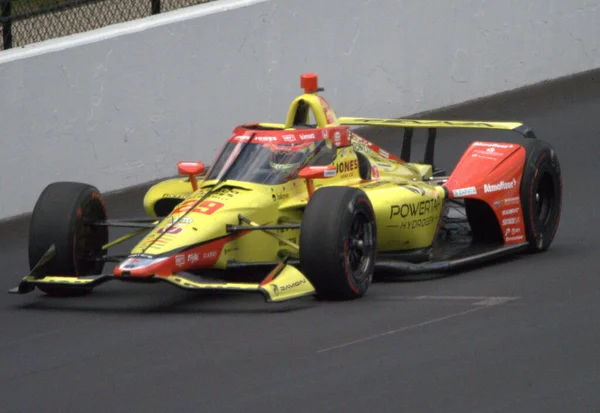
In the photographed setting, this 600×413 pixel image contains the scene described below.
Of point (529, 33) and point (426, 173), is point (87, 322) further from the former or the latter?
point (529, 33)

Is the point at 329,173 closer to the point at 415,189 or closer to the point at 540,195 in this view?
the point at 415,189

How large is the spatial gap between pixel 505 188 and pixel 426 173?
93 centimetres

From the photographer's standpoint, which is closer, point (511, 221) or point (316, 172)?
point (316, 172)

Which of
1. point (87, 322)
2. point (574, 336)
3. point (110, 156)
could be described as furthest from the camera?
point (110, 156)

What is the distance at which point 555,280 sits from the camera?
10203mm

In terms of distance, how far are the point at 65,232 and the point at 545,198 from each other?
396 centimetres

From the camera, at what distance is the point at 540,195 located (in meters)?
A: 11.6

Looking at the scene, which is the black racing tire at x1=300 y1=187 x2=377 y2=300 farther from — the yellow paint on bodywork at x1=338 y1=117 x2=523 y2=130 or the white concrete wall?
the white concrete wall

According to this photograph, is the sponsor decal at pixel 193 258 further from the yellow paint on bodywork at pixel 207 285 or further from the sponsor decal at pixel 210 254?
the yellow paint on bodywork at pixel 207 285

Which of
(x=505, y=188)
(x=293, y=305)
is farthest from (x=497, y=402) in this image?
(x=505, y=188)

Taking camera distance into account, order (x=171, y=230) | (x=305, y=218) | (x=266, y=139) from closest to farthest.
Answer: (x=305, y=218) < (x=171, y=230) < (x=266, y=139)

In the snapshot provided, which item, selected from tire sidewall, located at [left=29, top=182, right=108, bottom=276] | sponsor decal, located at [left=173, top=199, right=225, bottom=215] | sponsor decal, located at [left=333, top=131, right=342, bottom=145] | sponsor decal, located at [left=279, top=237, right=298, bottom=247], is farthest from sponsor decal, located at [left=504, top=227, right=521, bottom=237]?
tire sidewall, located at [left=29, top=182, right=108, bottom=276]

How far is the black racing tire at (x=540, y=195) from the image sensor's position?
36.8 ft

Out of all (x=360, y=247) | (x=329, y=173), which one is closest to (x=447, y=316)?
(x=360, y=247)
